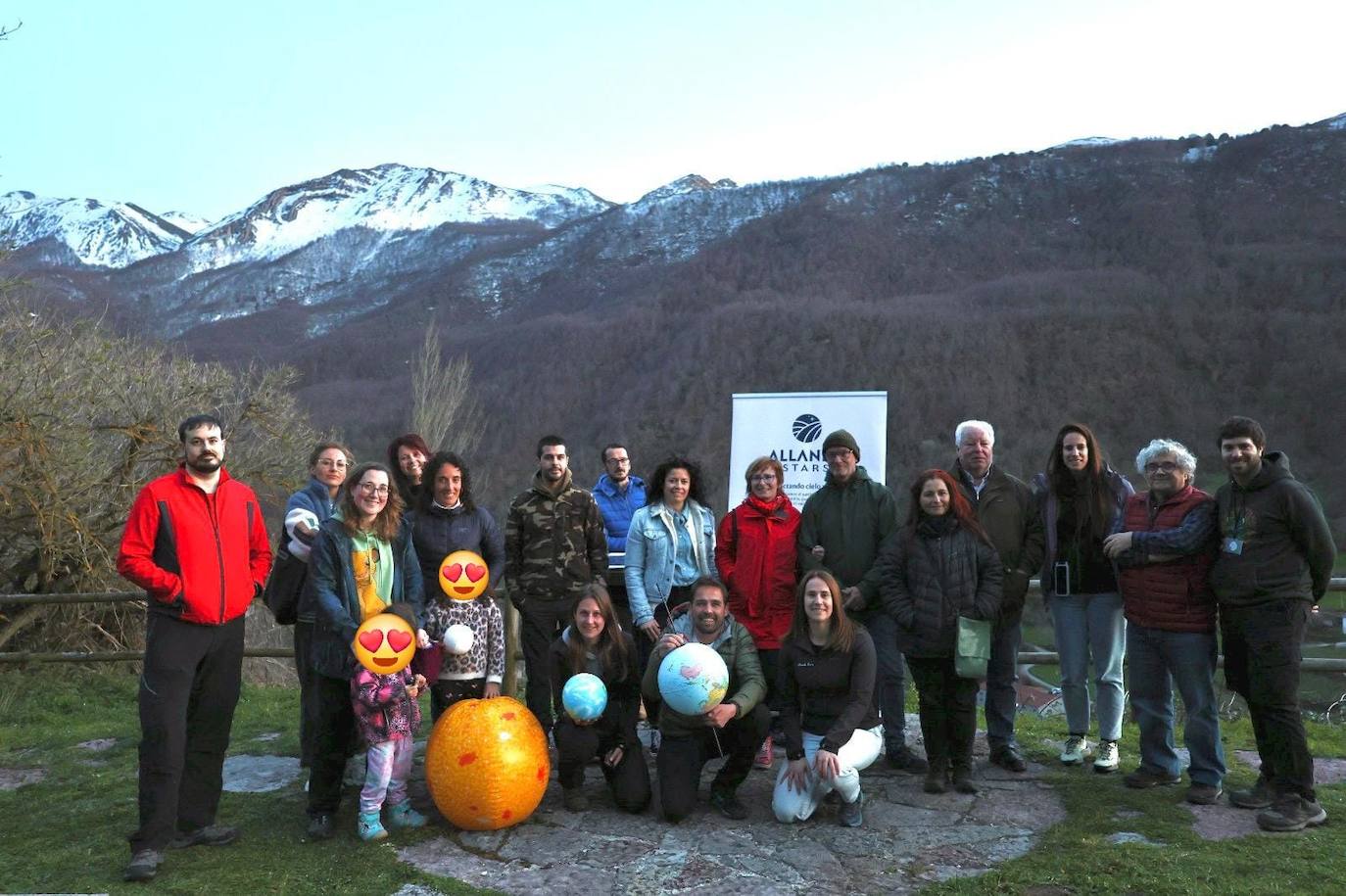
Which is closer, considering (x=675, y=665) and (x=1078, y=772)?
(x=675, y=665)

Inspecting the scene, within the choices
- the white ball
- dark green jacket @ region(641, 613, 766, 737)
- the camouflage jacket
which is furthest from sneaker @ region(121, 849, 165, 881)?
dark green jacket @ region(641, 613, 766, 737)

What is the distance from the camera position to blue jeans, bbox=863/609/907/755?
6016mm

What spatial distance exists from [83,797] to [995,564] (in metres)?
5.44

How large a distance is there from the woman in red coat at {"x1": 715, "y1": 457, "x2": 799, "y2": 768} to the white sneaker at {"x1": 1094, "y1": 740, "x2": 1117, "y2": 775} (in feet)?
6.10

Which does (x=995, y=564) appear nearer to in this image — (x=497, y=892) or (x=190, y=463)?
(x=497, y=892)

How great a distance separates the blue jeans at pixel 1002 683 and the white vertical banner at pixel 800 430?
1.76 meters

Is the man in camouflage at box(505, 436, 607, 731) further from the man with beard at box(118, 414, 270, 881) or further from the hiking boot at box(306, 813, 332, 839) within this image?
the man with beard at box(118, 414, 270, 881)

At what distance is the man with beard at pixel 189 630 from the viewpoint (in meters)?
4.69

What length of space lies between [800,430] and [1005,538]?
7.58ft

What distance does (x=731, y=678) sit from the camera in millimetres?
5461

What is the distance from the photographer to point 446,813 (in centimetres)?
502

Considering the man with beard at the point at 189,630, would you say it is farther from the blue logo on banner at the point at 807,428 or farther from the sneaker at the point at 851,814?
the blue logo on banner at the point at 807,428

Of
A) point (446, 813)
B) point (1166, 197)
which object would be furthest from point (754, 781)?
point (1166, 197)

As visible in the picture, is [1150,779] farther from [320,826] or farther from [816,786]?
[320,826]
